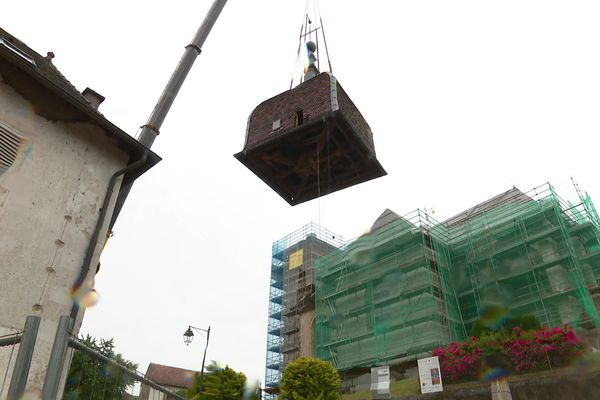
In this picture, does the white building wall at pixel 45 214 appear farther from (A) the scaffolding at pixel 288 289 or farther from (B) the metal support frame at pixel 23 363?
(A) the scaffolding at pixel 288 289

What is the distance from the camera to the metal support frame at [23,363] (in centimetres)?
370

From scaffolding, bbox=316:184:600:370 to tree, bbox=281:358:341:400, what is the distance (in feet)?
32.2

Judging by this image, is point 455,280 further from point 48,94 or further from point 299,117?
point 48,94

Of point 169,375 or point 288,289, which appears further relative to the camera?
point 169,375

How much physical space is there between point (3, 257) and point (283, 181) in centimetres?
743

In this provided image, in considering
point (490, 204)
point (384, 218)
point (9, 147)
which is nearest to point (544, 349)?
point (490, 204)

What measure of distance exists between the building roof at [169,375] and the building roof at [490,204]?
1462 inches

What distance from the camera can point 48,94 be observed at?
9.71m

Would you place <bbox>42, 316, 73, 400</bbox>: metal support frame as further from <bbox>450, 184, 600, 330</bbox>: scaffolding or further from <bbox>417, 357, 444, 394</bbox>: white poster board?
<bbox>450, 184, 600, 330</bbox>: scaffolding

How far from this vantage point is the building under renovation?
23500mm

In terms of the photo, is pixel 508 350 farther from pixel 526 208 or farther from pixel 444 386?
pixel 526 208

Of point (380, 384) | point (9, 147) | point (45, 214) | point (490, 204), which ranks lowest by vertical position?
point (380, 384)

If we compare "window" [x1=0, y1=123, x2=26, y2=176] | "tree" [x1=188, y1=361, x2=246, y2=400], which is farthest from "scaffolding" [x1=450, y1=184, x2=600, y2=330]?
"window" [x1=0, y1=123, x2=26, y2=176]

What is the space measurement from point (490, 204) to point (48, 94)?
97.7 feet
